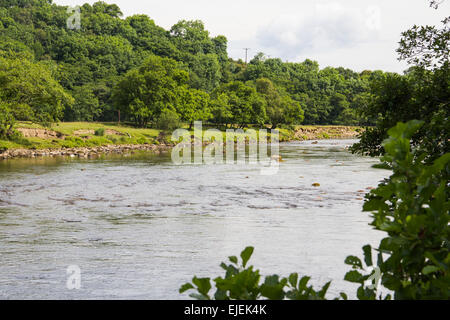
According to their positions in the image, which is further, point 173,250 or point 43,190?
point 43,190

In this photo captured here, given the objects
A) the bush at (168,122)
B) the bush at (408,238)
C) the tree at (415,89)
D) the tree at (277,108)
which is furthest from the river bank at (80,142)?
the bush at (408,238)

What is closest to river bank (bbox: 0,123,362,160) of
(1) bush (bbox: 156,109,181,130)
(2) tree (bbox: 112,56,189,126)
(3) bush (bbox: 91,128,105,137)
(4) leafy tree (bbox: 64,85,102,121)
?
(3) bush (bbox: 91,128,105,137)

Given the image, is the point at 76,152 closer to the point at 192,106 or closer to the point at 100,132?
the point at 100,132

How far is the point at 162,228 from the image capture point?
1543cm

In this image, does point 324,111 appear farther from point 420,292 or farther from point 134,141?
point 420,292

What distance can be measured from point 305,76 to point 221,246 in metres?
137

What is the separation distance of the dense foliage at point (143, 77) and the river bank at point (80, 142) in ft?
7.52

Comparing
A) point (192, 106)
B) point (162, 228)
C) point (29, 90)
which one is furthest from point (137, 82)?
point (162, 228)

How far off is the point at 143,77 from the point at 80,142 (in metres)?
25.2

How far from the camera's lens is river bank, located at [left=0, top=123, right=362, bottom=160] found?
143 feet

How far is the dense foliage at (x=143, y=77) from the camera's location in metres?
72.9

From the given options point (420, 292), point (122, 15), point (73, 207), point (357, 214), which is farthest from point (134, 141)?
point (122, 15)

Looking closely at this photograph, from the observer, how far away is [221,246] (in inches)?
518

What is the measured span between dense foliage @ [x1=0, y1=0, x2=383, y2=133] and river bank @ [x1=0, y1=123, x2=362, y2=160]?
2.29 meters
